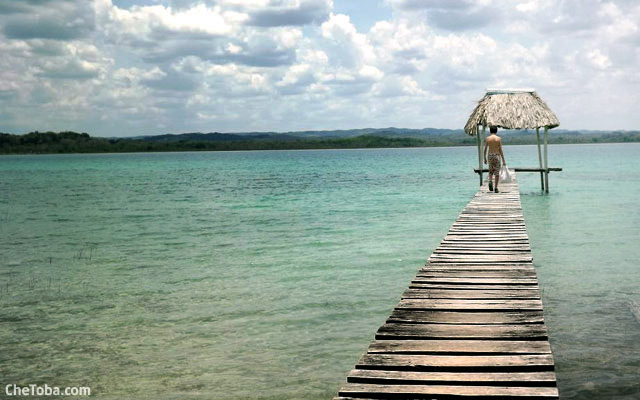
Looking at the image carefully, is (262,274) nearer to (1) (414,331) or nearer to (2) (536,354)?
(1) (414,331)

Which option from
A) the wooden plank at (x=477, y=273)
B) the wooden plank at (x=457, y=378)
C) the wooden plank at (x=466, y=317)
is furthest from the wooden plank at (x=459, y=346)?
the wooden plank at (x=477, y=273)

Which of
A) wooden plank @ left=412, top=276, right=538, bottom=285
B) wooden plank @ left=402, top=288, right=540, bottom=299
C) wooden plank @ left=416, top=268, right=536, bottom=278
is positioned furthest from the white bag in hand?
wooden plank @ left=402, top=288, right=540, bottom=299

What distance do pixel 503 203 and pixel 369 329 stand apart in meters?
7.88

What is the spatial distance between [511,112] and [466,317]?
19.6 meters

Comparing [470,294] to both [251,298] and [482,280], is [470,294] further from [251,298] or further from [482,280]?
[251,298]

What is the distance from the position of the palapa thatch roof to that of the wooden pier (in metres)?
16.1

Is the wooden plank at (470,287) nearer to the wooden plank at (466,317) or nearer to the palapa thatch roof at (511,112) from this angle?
the wooden plank at (466,317)

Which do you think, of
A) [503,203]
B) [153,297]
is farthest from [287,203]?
[153,297]

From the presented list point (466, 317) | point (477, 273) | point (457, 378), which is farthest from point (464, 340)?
point (477, 273)

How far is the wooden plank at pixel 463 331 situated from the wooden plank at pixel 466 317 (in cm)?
10

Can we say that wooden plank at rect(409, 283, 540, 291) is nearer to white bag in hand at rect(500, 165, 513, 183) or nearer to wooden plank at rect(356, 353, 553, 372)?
wooden plank at rect(356, 353, 553, 372)

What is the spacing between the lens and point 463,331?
15.7ft

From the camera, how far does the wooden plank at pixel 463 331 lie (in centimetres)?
464

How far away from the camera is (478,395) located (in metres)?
3.61
